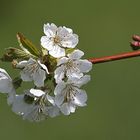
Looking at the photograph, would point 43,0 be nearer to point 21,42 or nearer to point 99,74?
point 99,74

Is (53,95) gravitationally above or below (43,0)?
above

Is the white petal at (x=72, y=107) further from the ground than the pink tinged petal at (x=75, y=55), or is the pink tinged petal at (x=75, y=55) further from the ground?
the pink tinged petal at (x=75, y=55)

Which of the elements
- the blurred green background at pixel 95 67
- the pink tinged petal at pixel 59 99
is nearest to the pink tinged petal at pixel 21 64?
the pink tinged petal at pixel 59 99

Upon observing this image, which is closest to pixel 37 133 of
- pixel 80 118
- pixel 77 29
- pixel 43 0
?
pixel 80 118

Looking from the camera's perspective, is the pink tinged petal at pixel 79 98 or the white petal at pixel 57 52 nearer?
the white petal at pixel 57 52

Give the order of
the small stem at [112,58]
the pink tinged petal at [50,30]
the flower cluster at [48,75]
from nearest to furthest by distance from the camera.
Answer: the small stem at [112,58] → the flower cluster at [48,75] → the pink tinged petal at [50,30]

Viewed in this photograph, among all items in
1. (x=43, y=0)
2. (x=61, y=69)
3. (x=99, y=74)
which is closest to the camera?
(x=61, y=69)

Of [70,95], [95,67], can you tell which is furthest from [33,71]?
[95,67]

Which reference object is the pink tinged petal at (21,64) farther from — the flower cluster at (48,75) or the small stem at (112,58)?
the small stem at (112,58)

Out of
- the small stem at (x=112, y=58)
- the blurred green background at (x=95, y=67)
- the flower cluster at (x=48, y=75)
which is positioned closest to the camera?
the small stem at (x=112, y=58)
